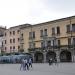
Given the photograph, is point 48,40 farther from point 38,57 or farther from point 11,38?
point 11,38

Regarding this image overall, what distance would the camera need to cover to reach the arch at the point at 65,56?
64.4 metres

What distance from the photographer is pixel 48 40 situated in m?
68.6

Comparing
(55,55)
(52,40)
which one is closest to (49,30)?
(52,40)

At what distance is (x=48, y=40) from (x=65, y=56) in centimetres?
636

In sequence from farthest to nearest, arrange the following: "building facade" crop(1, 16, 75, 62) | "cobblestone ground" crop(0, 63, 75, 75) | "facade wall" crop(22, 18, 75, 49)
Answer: "facade wall" crop(22, 18, 75, 49) < "building facade" crop(1, 16, 75, 62) < "cobblestone ground" crop(0, 63, 75, 75)

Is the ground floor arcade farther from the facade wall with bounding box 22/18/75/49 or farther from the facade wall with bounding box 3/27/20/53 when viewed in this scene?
the facade wall with bounding box 3/27/20/53

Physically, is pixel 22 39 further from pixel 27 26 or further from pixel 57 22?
pixel 57 22

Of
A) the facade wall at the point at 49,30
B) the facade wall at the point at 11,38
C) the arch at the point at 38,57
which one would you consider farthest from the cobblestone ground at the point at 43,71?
the facade wall at the point at 11,38

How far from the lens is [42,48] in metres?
69.1

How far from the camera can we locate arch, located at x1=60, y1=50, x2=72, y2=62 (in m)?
64.4

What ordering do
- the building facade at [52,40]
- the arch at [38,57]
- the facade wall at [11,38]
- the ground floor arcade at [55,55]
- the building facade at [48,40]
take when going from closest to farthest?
the building facade at [52,40] < the building facade at [48,40] < the ground floor arcade at [55,55] < the arch at [38,57] < the facade wall at [11,38]

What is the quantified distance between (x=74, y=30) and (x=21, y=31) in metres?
20.0

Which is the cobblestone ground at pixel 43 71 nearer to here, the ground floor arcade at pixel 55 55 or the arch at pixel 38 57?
the ground floor arcade at pixel 55 55

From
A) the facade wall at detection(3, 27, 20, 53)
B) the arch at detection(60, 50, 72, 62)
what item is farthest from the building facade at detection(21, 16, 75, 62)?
the facade wall at detection(3, 27, 20, 53)
